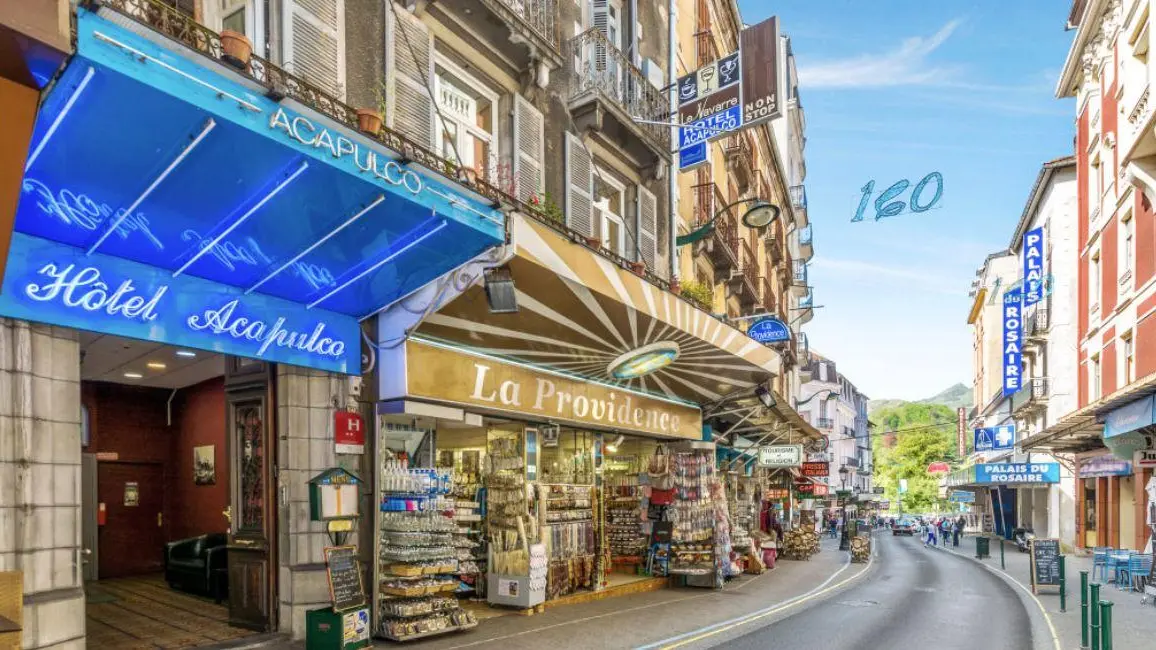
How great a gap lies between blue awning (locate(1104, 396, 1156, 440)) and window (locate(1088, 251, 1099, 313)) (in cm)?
1024

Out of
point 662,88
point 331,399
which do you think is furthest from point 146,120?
point 662,88

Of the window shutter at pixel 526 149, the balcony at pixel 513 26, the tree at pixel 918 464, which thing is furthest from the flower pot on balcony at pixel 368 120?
the tree at pixel 918 464

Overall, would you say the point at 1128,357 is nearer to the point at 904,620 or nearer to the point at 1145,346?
the point at 1145,346

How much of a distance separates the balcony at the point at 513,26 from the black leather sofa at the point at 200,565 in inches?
332

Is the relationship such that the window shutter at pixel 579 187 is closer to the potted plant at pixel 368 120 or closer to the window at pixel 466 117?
the window at pixel 466 117

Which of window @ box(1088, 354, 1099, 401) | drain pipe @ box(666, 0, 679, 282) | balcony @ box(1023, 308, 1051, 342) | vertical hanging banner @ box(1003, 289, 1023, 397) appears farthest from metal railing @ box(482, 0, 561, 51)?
vertical hanging banner @ box(1003, 289, 1023, 397)

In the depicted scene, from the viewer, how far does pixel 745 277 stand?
26766mm

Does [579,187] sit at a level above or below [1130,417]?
above

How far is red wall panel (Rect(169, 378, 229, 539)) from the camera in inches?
577

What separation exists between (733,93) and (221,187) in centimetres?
1093

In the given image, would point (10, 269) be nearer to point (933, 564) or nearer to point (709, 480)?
point (709, 480)

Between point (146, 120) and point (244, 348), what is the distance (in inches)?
121

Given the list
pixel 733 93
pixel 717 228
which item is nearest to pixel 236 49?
pixel 733 93

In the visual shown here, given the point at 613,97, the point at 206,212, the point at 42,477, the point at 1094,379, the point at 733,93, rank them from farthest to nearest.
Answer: the point at 1094,379 < the point at 613,97 < the point at 733,93 < the point at 206,212 < the point at 42,477
